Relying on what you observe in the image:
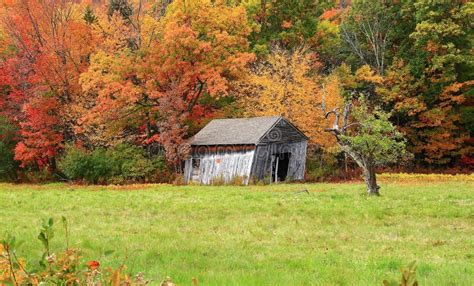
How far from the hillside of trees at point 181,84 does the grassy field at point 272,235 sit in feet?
52.8

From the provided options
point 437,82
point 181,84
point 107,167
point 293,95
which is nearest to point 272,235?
point 107,167

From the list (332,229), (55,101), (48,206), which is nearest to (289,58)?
(55,101)

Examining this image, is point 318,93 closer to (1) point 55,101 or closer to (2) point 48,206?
(1) point 55,101

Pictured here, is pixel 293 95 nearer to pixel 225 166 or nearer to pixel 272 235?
pixel 225 166

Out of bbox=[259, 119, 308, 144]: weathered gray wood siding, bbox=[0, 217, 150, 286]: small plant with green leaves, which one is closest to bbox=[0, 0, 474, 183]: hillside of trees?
bbox=[259, 119, 308, 144]: weathered gray wood siding

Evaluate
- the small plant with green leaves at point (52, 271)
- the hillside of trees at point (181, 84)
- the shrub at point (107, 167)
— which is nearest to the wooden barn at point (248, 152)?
the hillside of trees at point (181, 84)

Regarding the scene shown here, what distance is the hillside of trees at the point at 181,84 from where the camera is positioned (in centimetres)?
3681

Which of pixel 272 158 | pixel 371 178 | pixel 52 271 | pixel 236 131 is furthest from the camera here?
pixel 236 131

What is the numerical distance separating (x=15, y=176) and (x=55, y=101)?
7664 millimetres

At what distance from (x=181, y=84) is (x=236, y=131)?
5.32 metres

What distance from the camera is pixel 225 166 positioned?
34.9m

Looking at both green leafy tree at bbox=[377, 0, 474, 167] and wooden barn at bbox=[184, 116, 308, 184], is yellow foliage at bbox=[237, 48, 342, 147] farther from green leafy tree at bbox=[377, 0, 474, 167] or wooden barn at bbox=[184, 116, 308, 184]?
green leafy tree at bbox=[377, 0, 474, 167]

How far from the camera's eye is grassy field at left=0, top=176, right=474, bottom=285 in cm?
816

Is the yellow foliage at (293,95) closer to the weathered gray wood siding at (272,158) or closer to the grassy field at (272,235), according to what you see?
the weathered gray wood siding at (272,158)
